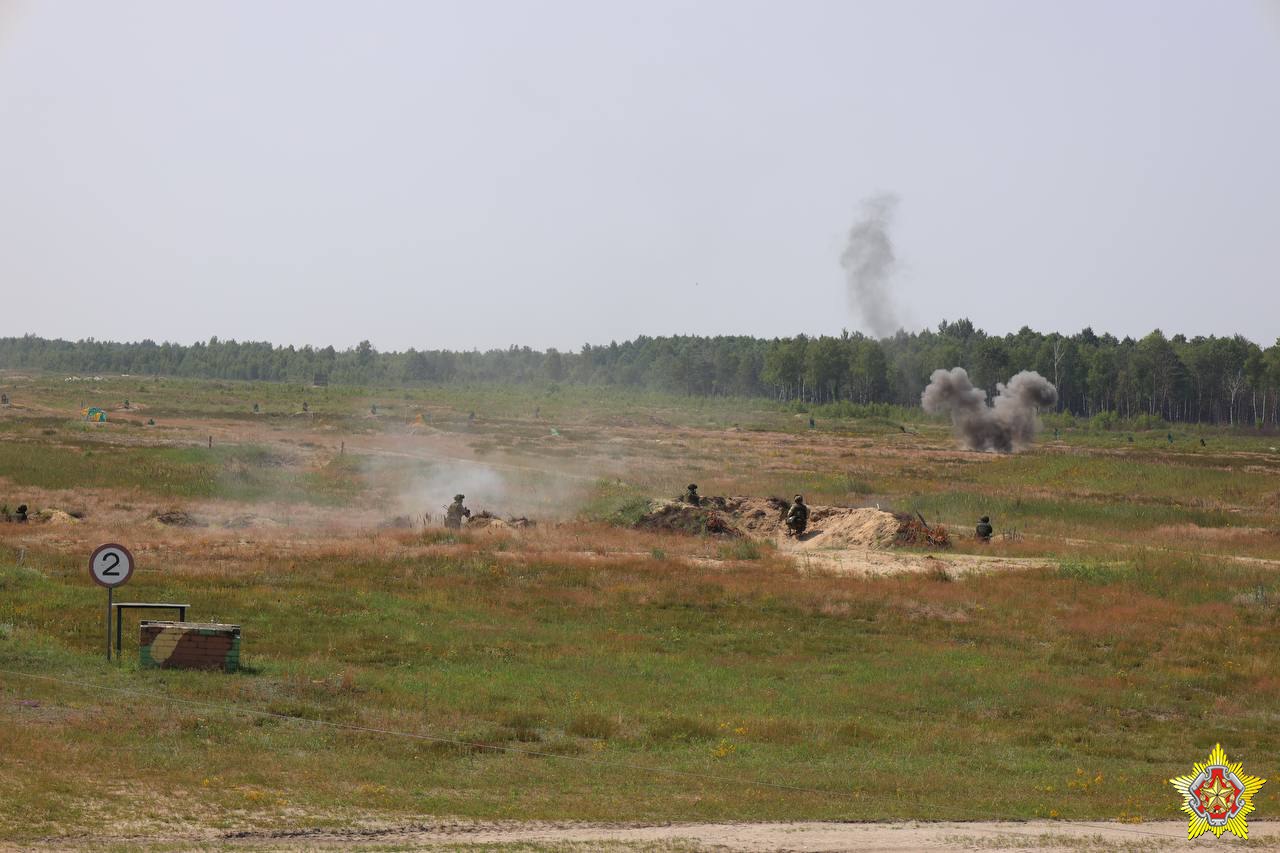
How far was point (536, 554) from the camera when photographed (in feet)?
145

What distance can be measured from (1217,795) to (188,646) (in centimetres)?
1835

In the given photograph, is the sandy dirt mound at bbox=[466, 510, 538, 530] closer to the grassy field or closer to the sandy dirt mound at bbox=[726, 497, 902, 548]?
the grassy field

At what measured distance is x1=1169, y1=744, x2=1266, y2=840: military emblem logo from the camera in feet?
54.5

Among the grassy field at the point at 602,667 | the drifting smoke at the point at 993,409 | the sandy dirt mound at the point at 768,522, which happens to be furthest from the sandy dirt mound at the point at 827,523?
the drifting smoke at the point at 993,409

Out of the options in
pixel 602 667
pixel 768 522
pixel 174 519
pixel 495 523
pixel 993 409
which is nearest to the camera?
pixel 602 667

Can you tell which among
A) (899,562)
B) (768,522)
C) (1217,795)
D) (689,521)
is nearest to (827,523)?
(768,522)

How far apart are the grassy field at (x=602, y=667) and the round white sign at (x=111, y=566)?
163 centimetres

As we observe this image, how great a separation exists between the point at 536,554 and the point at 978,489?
38197 millimetres

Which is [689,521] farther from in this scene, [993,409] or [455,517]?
[993,409]

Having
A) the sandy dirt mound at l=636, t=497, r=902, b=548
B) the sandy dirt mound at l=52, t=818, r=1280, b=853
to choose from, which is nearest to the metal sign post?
the sandy dirt mound at l=52, t=818, r=1280, b=853

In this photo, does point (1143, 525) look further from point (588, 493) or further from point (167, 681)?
point (167, 681)

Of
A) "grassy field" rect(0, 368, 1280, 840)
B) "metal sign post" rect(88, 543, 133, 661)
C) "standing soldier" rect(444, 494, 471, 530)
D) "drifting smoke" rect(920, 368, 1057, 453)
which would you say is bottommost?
"grassy field" rect(0, 368, 1280, 840)

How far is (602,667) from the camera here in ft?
91.3

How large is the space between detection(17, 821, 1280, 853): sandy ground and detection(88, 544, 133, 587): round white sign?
1168 centimetres
